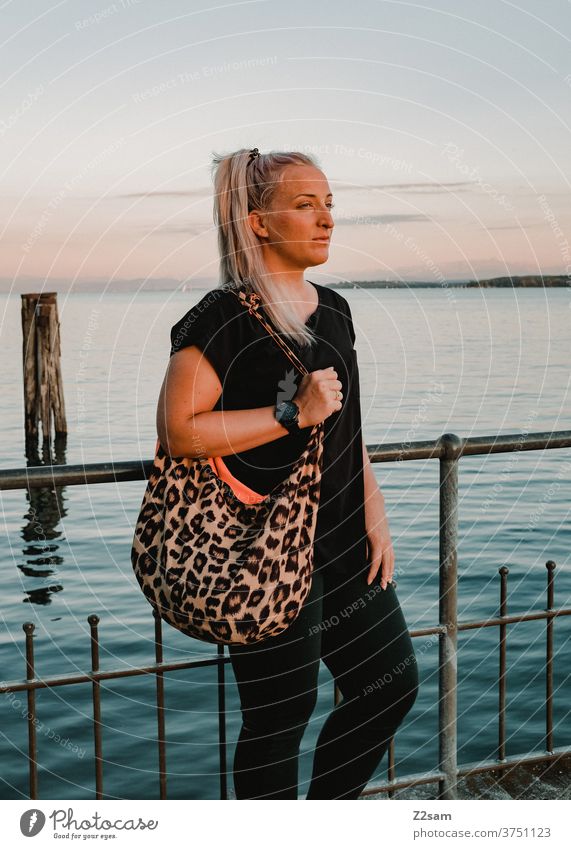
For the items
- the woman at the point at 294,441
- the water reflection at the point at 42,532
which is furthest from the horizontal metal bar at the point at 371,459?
the water reflection at the point at 42,532

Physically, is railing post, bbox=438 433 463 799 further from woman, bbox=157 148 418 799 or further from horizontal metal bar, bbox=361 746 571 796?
woman, bbox=157 148 418 799

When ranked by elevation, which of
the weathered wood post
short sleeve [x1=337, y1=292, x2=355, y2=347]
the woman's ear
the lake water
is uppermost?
the weathered wood post

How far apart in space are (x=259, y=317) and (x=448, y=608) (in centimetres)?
136

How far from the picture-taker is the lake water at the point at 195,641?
23.9 ft

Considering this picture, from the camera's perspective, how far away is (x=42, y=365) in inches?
827

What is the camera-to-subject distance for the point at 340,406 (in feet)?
8.00

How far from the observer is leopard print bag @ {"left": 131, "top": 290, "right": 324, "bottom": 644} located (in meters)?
2.32

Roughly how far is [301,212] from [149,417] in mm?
18038

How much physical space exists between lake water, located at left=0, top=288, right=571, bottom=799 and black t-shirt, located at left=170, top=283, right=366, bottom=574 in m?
0.24

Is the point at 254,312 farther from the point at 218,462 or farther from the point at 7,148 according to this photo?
the point at 7,148

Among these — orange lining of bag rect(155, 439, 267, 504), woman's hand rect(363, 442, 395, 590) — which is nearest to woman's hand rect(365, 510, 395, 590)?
woman's hand rect(363, 442, 395, 590)

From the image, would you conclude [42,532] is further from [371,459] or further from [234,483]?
[234,483]

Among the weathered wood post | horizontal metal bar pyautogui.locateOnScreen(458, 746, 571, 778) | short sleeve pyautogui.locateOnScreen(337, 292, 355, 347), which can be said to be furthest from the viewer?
the weathered wood post

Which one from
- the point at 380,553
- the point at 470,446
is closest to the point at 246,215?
the point at 380,553
